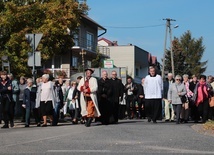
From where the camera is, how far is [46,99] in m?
16.7

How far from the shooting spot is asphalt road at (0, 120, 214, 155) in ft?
32.0

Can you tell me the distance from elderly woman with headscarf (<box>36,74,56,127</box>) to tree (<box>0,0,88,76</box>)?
6.91 metres

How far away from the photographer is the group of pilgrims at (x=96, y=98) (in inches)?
A: 622

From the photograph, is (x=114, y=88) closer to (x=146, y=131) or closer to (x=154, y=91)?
(x=154, y=91)

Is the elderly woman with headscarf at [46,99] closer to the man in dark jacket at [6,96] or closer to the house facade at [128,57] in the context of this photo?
the man in dark jacket at [6,96]

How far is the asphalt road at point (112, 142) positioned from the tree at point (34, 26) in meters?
11.3

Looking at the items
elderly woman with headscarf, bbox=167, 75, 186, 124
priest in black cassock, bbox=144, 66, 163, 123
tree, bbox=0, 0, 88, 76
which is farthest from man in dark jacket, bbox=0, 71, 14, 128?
tree, bbox=0, 0, 88, 76

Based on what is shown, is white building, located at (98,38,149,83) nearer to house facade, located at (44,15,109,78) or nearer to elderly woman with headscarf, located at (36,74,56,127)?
house facade, located at (44,15,109,78)

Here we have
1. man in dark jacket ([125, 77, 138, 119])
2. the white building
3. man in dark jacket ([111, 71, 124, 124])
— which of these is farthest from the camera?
the white building

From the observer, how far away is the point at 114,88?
1689 centimetres

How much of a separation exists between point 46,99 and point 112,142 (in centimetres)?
610

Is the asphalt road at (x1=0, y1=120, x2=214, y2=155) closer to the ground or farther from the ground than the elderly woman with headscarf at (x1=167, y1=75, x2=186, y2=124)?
closer to the ground

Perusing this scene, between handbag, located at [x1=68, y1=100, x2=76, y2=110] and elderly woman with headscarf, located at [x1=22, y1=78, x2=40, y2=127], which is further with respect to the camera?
handbag, located at [x1=68, y1=100, x2=76, y2=110]

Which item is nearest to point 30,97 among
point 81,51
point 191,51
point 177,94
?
point 177,94
